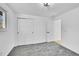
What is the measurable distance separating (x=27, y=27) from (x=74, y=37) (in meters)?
2.76

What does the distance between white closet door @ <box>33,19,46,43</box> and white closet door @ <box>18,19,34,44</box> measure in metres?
0.30

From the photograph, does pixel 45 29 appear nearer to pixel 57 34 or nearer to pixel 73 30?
pixel 57 34

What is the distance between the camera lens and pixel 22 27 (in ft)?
13.4

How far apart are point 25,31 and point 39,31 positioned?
1.02 m

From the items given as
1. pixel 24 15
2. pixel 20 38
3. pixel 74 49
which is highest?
pixel 24 15

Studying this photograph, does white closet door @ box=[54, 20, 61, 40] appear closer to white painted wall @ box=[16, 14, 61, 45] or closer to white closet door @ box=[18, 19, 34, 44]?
white painted wall @ box=[16, 14, 61, 45]

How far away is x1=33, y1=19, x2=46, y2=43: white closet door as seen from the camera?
14.8ft

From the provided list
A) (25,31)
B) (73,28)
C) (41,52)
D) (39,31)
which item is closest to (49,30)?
(39,31)

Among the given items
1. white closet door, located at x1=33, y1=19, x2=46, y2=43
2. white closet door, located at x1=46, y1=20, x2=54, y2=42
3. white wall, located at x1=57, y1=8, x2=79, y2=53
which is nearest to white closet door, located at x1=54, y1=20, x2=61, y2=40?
white closet door, located at x1=46, y1=20, x2=54, y2=42

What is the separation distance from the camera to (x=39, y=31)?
4625 mm

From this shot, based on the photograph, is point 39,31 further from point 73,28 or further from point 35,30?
point 73,28

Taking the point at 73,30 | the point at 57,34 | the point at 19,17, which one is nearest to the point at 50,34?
the point at 57,34

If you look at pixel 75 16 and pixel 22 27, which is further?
pixel 22 27

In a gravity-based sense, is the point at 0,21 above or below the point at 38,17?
below
